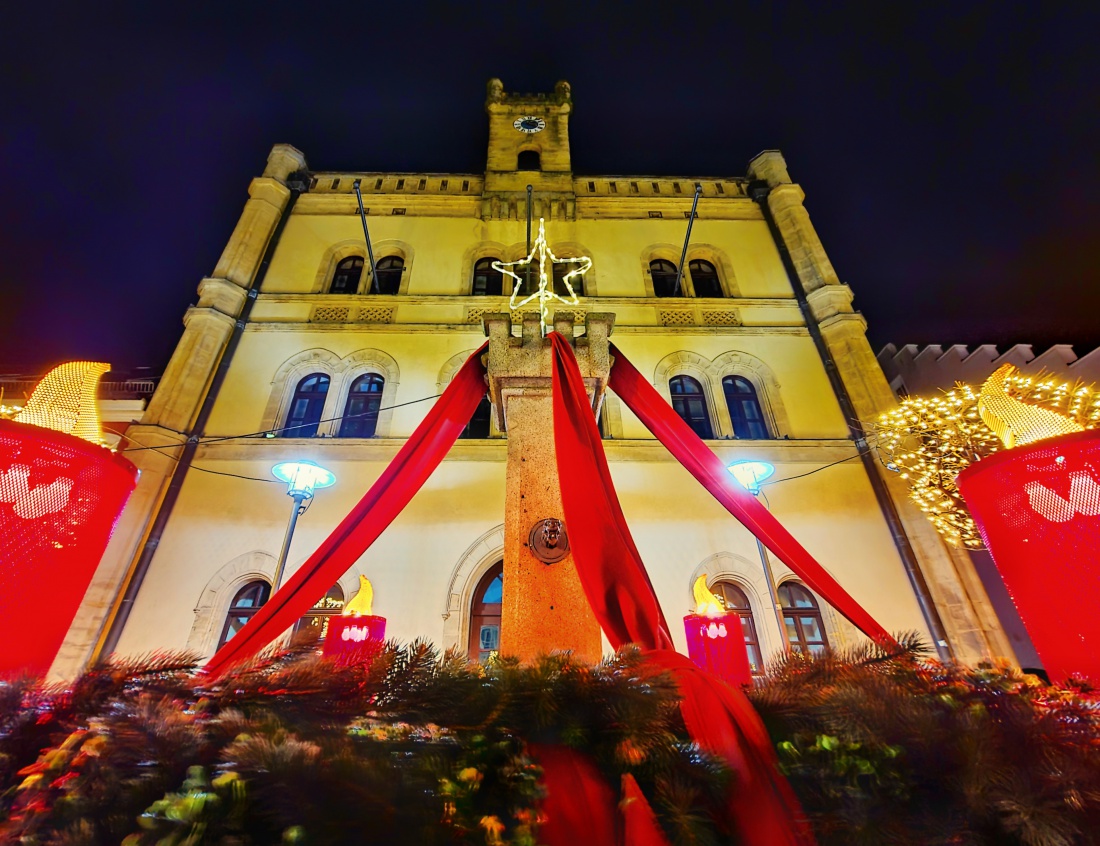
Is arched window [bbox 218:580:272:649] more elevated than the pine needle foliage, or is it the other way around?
arched window [bbox 218:580:272:649]

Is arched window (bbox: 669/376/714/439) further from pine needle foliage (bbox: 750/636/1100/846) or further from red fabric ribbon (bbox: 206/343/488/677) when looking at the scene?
pine needle foliage (bbox: 750/636/1100/846)

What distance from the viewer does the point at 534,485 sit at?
3355 millimetres

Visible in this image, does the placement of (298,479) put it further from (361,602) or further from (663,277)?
(663,277)

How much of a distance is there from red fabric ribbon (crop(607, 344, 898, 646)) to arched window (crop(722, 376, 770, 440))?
183 inches

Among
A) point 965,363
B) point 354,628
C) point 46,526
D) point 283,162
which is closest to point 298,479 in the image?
point 354,628

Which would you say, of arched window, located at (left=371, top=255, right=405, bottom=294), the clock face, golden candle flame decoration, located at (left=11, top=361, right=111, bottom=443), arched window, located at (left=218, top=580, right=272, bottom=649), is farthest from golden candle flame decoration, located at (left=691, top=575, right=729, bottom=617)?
the clock face

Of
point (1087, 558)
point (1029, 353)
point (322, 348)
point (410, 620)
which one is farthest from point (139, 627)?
point (1029, 353)

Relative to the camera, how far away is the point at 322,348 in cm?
881

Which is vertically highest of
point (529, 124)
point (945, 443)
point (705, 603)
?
point (529, 124)

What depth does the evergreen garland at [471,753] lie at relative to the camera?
2.36 feet

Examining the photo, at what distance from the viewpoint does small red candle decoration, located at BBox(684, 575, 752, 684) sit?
3.57m

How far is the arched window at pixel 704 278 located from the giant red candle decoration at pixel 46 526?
33.1 feet

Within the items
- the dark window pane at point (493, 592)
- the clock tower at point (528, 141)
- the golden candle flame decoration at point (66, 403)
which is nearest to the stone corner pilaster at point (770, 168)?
the clock tower at point (528, 141)

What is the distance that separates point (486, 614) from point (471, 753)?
606cm
